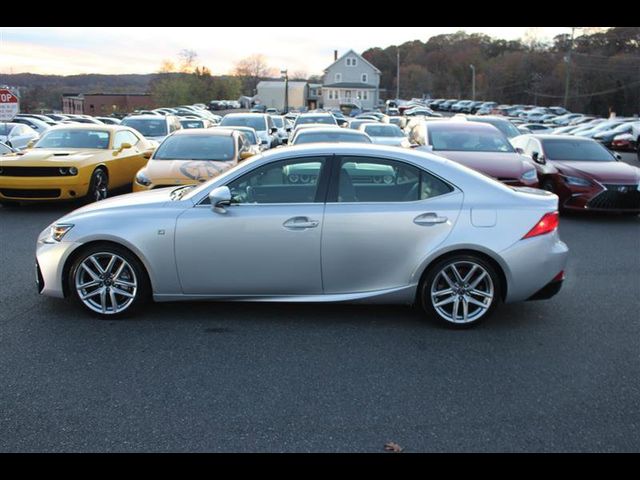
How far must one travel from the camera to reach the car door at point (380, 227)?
4.85 metres

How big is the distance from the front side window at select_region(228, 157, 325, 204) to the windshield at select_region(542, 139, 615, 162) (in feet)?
26.2

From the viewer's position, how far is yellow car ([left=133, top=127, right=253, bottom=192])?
902cm

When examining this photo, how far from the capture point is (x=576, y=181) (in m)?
10.5

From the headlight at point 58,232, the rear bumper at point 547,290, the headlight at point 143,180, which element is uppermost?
the headlight at point 143,180

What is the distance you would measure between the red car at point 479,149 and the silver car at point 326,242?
16.9ft

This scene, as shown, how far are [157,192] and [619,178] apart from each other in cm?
822

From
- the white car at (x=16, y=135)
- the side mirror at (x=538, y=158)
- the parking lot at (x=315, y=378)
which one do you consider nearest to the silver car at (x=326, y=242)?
the parking lot at (x=315, y=378)

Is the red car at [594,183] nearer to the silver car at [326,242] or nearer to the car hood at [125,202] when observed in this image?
the silver car at [326,242]

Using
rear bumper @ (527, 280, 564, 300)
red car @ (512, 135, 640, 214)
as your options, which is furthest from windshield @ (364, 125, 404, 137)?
rear bumper @ (527, 280, 564, 300)

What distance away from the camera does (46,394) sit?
3730mm

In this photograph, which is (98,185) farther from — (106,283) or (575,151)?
(575,151)

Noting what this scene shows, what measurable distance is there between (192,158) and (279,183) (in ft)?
16.8

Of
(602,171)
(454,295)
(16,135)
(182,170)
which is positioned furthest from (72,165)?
(16,135)

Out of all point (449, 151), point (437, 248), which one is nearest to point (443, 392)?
point (437, 248)
